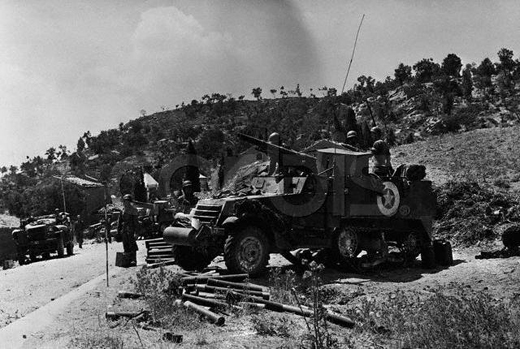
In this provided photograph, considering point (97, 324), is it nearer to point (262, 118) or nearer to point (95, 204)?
point (95, 204)

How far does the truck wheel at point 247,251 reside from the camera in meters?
11.1

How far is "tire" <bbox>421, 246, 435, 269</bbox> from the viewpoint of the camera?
13.8 metres

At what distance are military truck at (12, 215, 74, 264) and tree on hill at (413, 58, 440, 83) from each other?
2841 inches

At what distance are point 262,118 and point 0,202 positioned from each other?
149ft

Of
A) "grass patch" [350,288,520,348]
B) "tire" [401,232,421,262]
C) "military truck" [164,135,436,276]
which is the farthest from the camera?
"tire" [401,232,421,262]

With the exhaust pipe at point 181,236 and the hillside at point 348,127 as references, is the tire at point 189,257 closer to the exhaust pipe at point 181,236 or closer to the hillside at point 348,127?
the exhaust pipe at point 181,236

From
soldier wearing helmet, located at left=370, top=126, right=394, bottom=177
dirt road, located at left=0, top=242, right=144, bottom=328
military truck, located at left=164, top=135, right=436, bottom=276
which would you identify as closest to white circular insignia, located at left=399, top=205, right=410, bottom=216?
military truck, located at left=164, top=135, right=436, bottom=276

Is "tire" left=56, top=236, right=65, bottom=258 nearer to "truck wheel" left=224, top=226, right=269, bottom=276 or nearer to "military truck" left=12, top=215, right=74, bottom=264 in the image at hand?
"military truck" left=12, top=215, right=74, bottom=264

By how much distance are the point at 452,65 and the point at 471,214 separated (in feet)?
235

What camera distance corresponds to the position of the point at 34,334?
24.4ft

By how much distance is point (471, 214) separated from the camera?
60.1 ft

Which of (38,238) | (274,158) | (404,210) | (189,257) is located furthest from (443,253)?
(38,238)

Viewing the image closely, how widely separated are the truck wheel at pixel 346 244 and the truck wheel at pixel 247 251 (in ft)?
6.81

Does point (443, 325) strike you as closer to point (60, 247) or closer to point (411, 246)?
point (411, 246)
